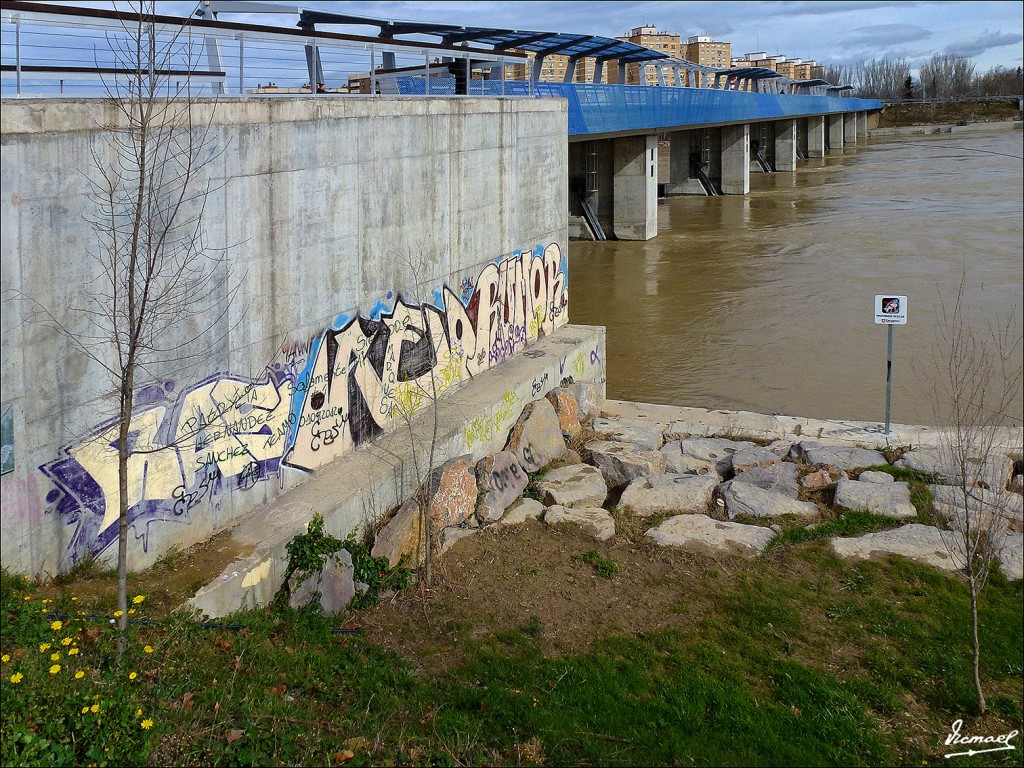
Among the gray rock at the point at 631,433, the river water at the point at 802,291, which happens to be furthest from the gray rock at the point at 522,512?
the river water at the point at 802,291

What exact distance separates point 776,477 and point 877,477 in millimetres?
1290

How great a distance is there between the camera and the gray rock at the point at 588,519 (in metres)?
11.8

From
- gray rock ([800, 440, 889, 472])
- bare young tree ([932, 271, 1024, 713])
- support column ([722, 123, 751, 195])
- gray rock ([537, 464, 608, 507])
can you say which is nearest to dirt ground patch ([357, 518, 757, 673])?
gray rock ([537, 464, 608, 507])

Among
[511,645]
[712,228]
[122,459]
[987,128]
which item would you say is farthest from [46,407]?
[987,128]

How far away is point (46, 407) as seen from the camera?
7812 mm

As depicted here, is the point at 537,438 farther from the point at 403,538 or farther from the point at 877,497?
the point at 877,497

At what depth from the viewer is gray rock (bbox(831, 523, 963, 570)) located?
10.9 metres

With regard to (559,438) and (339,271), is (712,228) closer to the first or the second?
(559,438)

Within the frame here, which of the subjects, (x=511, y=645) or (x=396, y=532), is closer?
(x=511, y=645)

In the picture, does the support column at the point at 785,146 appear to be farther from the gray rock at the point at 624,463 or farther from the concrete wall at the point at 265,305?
the gray rock at the point at 624,463

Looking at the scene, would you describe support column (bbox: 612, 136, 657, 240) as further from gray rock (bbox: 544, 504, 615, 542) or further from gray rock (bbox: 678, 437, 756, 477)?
gray rock (bbox: 544, 504, 615, 542)

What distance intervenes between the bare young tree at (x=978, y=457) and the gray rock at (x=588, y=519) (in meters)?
3.65

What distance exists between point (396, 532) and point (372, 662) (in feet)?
7.33

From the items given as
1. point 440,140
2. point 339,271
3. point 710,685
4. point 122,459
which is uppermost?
point 440,140
